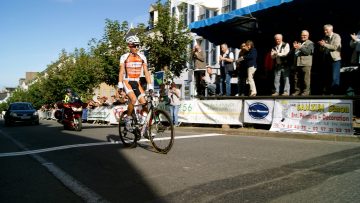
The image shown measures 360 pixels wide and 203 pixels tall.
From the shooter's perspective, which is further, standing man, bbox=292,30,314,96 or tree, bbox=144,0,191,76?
tree, bbox=144,0,191,76

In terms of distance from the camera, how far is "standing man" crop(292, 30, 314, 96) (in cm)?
1107

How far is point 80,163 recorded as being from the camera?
6.36 metres

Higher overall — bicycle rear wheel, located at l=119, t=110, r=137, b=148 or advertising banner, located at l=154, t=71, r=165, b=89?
advertising banner, located at l=154, t=71, r=165, b=89

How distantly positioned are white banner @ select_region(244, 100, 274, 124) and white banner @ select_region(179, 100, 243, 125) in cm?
36

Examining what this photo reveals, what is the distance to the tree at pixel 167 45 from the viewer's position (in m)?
23.9

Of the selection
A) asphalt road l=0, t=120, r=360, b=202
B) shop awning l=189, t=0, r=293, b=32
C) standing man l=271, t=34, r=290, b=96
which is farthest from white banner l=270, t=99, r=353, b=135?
shop awning l=189, t=0, r=293, b=32

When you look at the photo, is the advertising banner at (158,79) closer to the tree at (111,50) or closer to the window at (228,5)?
the tree at (111,50)

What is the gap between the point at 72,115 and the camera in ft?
51.6

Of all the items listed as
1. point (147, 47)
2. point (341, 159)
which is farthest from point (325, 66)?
point (147, 47)

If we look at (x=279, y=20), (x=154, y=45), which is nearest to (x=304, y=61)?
(x=279, y=20)

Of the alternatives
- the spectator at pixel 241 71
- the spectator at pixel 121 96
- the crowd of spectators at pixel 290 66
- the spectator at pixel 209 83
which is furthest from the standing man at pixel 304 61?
the spectator at pixel 121 96

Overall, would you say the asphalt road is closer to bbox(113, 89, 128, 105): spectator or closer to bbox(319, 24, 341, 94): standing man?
bbox(319, 24, 341, 94): standing man

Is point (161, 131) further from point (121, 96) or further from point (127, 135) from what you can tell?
point (121, 96)

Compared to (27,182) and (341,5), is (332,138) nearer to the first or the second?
(341,5)
